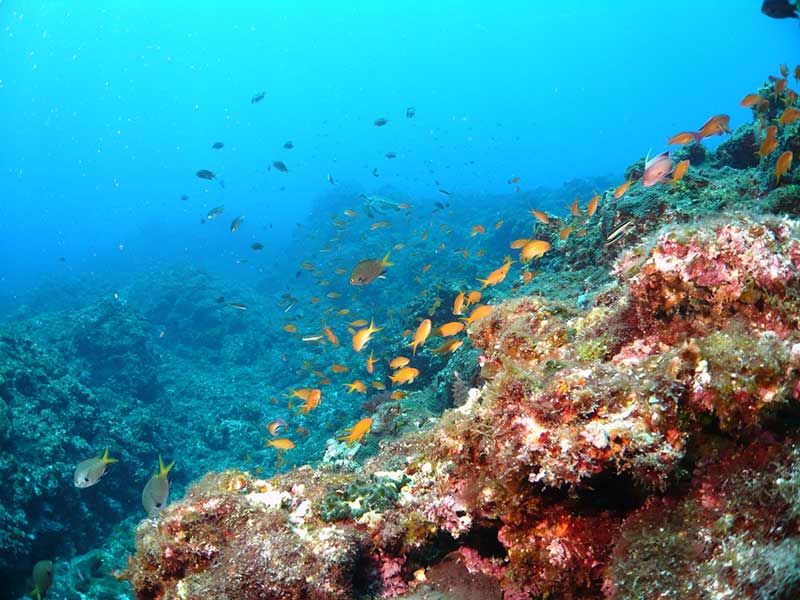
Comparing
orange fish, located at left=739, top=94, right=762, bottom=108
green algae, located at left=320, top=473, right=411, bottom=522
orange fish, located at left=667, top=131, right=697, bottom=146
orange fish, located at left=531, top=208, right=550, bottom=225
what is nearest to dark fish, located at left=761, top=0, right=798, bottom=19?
Result: orange fish, located at left=739, top=94, right=762, bottom=108

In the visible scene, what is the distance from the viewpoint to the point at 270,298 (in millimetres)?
28766

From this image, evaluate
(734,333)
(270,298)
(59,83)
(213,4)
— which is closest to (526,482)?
(734,333)

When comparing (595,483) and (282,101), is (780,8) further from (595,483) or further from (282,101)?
(282,101)

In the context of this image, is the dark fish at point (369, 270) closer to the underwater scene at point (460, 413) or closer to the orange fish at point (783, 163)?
the underwater scene at point (460, 413)

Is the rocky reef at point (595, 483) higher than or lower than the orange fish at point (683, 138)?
lower

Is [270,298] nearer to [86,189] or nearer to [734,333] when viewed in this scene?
[734,333]

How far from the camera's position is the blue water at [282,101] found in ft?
414

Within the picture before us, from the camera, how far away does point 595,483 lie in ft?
7.48

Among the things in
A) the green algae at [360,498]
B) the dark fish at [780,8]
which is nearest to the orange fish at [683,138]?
the dark fish at [780,8]

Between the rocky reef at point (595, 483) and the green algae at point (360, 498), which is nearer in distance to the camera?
the rocky reef at point (595, 483)

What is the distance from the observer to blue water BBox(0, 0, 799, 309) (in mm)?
126125

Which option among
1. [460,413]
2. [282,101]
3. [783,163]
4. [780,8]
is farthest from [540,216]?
[282,101]

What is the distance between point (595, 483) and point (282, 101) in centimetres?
20336

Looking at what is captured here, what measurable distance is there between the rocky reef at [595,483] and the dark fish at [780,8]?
22.0 feet
